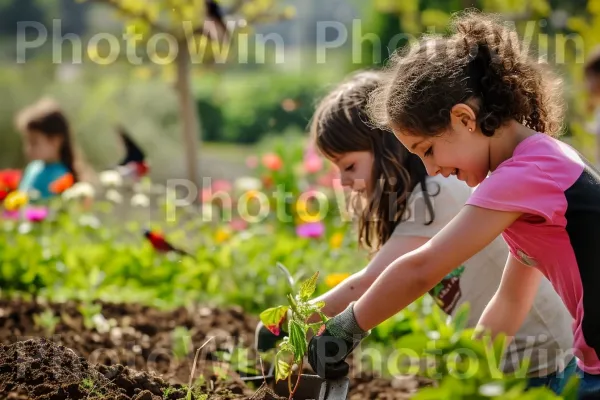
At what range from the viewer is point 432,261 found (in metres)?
1.71

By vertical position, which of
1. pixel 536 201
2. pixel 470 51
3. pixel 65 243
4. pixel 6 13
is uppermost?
pixel 6 13

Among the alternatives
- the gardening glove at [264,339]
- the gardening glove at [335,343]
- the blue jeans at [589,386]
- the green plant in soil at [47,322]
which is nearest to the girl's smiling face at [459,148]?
the gardening glove at [335,343]

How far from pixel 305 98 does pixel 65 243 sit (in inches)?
376

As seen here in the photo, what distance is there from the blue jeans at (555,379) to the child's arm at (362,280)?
548 mm

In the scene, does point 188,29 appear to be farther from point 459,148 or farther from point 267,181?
point 459,148

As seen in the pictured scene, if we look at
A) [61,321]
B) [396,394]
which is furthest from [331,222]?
[396,394]

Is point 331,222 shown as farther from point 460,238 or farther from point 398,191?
point 460,238

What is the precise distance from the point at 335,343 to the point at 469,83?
626mm

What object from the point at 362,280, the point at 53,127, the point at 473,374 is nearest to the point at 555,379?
the point at 362,280

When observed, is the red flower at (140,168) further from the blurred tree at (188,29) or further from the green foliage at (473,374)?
the green foliage at (473,374)

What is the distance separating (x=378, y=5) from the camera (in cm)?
925

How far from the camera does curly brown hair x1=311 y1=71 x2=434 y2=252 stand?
8.29 ft

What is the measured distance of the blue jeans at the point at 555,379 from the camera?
2.44 meters

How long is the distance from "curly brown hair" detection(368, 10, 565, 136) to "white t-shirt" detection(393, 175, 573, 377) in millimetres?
504
